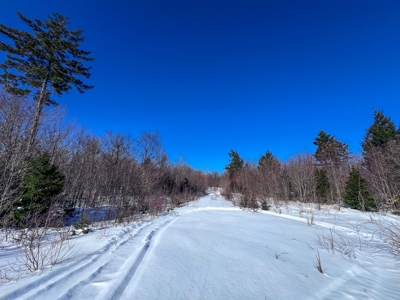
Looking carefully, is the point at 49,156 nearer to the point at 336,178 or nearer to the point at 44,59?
the point at 44,59

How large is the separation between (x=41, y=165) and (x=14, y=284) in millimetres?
6868

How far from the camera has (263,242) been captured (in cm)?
425

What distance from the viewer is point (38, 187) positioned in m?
6.77

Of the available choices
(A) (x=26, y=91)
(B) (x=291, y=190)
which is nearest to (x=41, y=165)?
(A) (x=26, y=91)

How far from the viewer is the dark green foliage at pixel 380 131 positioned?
1927cm

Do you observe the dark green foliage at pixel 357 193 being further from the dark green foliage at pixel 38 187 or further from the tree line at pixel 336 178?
the dark green foliage at pixel 38 187

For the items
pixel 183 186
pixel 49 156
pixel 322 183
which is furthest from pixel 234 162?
pixel 49 156

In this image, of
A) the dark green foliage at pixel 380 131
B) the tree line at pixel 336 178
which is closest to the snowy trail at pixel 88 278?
the tree line at pixel 336 178

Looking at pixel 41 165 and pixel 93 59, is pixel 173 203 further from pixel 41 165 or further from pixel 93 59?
pixel 93 59

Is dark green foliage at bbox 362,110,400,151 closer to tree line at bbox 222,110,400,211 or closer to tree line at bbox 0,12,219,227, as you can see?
tree line at bbox 222,110,400,211

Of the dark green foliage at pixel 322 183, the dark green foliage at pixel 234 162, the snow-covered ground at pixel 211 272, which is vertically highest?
the dark green foliage at pixel 234 162

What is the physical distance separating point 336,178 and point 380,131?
1156 centimetres

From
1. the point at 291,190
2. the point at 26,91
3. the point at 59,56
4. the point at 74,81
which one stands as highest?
the point at 59,56

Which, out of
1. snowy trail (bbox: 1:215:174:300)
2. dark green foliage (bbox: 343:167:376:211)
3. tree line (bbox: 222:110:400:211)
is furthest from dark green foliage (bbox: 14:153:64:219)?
dark green foliage (bbox: 343:167:376:211)
